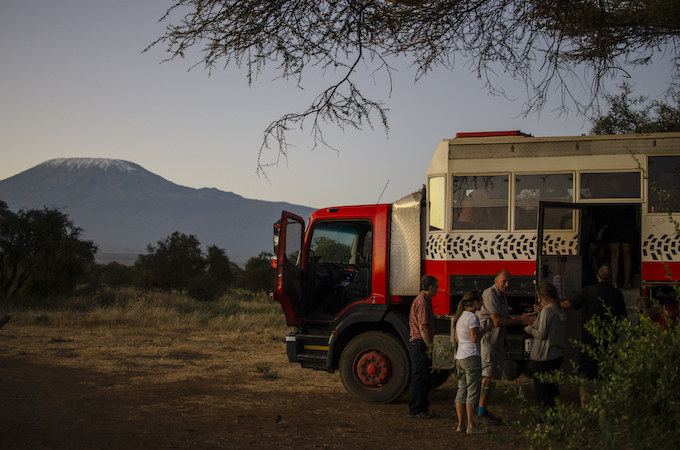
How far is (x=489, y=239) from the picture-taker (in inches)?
300

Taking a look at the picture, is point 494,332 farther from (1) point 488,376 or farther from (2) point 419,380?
(2) point 419,380

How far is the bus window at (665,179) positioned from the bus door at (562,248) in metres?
0.85

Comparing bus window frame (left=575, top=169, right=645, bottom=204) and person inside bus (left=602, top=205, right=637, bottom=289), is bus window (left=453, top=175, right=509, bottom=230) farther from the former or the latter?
person inside bus (left=602, top=205, right=637, bottom=289)

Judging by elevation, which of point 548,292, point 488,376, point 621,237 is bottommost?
point 488,376

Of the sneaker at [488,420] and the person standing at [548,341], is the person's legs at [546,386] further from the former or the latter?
the sneaker at [488,420]

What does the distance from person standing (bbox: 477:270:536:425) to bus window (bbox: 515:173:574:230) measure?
3.42ft

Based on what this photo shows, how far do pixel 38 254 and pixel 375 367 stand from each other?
19.0 metres

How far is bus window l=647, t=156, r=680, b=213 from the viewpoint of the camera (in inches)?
283

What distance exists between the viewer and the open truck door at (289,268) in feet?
27.8

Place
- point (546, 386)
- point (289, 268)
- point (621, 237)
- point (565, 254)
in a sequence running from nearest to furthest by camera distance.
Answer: point (546, 386), point (565, 254), point (621, 237), point (289, 268)

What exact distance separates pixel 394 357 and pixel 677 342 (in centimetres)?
506

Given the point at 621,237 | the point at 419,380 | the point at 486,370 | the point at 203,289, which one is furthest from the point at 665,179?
the point at 203,289

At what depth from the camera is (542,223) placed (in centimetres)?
712

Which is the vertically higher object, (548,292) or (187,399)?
(548,292)
